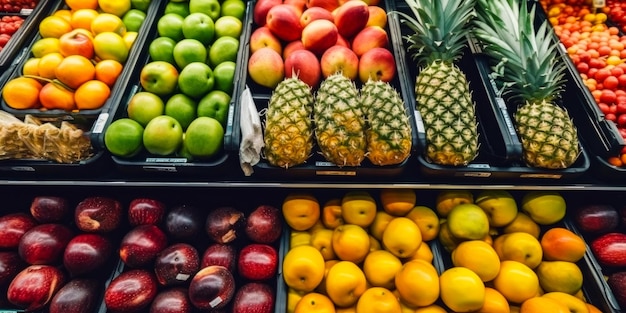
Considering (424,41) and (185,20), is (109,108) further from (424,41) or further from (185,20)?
(424,41)

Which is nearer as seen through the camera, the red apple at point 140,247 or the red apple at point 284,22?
the red apple at point 140,247

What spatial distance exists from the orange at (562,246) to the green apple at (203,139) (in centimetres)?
164

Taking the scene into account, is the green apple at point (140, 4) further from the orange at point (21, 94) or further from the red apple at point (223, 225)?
the red apple at point (223, 225)

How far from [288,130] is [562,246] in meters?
1.40

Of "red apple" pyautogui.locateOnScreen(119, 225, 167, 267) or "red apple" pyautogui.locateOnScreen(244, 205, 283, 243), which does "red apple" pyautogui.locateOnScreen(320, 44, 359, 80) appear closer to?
"red apple" pyautogui.locateOnScreen(244, 205, 283, 243)

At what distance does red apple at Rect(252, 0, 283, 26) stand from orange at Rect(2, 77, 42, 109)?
47.5 inches

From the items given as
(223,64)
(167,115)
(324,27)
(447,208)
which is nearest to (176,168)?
(167,115)

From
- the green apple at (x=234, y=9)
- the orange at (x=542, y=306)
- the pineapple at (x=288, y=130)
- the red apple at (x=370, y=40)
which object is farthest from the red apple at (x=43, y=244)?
the orange at (x=542, y=306)

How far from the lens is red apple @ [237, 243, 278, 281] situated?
168 centimetres

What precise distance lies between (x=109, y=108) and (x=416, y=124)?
4.70 feet

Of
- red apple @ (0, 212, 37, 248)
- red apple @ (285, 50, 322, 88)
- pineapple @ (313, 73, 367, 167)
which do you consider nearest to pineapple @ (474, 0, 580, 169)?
pineapple @ (313, 73, 367, 167)

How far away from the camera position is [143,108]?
66.4 inches

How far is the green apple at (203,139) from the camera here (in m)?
1.55

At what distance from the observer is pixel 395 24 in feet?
7.07
